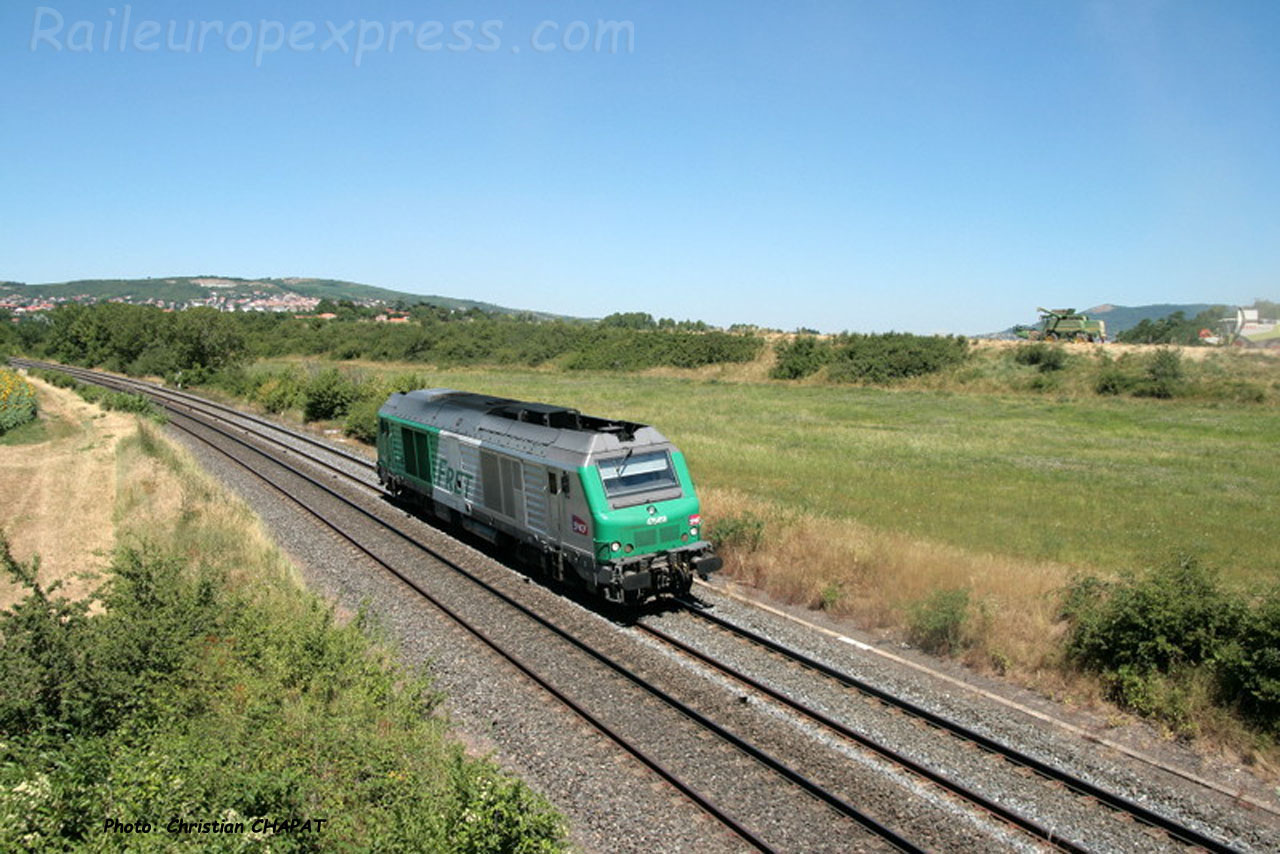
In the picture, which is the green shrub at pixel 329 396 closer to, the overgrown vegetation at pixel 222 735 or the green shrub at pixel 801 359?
the overgrown vegetation at pixel 222 735

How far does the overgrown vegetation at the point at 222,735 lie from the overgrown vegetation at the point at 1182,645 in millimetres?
8533

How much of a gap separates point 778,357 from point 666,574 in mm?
61817

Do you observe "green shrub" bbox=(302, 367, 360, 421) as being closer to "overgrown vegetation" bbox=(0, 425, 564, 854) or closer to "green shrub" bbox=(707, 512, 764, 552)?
"green shrub" bbox=(707, 512, 764, 552)

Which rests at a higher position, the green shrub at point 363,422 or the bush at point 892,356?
the bush at point 892,356

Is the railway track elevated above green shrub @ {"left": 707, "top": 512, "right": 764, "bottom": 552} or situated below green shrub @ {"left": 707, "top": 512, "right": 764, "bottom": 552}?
below

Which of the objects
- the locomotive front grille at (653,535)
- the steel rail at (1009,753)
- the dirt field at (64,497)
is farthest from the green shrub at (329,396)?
the steel rail at (1009,753)

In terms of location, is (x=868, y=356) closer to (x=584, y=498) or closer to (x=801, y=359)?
(x=801, y=359)

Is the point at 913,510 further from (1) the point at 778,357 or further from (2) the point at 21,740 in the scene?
(1) the point at 778,357

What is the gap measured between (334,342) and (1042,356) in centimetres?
8283

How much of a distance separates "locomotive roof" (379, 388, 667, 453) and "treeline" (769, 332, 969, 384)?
5045 cm

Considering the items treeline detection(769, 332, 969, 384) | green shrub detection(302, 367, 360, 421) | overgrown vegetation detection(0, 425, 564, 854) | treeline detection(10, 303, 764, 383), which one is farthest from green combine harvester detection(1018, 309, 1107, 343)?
overgrown vegetation detection(0, 425, 564, 854)

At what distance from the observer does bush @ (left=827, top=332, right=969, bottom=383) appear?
64.4 metres

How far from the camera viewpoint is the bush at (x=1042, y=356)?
58844 millimetres

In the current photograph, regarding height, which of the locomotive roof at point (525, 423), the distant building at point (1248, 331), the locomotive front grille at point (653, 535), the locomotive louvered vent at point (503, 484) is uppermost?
the distant building at point (1248, 331)
